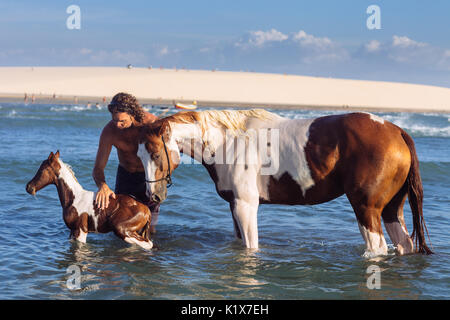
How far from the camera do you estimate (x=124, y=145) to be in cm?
588

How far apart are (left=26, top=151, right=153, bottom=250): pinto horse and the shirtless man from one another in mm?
122

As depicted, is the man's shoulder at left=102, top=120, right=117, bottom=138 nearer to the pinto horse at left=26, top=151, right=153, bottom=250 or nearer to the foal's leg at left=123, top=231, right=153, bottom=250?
the pinto horse at left=26, top=151, right=153, bottom=250

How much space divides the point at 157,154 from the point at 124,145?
38.5 inches

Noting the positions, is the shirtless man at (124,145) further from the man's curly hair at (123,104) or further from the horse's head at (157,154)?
the horse's head at (157,154)

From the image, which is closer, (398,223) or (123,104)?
(398,223)

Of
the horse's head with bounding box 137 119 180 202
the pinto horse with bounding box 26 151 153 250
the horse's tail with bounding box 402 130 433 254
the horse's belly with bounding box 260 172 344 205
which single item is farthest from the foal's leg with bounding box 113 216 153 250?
the horse's tail with bounding box 402 130 433 254

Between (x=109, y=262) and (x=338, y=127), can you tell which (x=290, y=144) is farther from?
(x=109, y=262)

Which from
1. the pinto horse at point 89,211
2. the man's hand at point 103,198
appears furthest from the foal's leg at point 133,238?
the man's hand at point 103,198

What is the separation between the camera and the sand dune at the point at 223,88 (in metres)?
77.9

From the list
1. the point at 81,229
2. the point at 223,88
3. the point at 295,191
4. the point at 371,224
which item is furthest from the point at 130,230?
the point at 223,88

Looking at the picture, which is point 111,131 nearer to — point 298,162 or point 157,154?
point 157,154

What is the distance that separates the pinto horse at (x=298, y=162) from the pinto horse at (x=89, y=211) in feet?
2.25

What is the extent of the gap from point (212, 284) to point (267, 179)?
1.20 meters

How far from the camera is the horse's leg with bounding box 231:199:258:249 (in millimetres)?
5324
